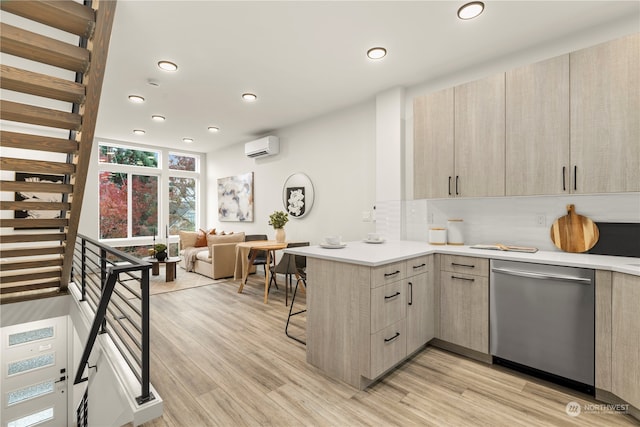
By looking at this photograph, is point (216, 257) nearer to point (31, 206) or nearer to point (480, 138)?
point (31, 206)

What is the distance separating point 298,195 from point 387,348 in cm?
322

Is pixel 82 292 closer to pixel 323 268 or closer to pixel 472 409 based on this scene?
pixel 323 268

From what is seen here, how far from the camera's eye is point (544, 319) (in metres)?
2.05

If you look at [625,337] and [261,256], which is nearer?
[625,337]

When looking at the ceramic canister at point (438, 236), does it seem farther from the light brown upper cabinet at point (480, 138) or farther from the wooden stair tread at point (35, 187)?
the wooden stair tread at point (35, 187)

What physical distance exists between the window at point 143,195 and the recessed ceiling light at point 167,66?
13.9 ft

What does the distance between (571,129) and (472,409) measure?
2.08 meters

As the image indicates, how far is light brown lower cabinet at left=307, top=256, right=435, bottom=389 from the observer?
1.97 meters

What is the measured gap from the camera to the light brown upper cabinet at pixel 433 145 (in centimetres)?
280

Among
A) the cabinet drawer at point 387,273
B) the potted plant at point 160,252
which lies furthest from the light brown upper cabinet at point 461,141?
the potted plant at point 160,252

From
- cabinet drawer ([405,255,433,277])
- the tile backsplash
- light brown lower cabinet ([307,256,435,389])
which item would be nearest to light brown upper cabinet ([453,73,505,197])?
the tile backsplash

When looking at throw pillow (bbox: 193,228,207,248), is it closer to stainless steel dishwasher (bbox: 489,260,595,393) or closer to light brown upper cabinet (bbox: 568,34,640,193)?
stainless steel dishwasher (bbox: 489,260,595,393)

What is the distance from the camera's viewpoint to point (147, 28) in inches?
92.7

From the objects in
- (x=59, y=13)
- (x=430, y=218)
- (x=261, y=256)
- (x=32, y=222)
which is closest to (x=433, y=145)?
(x=430, y=218)
